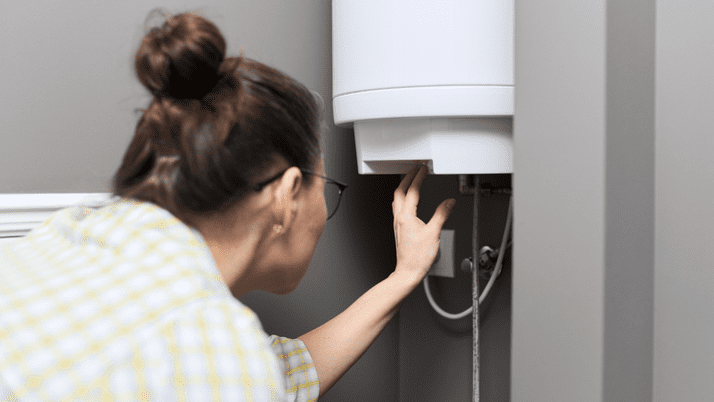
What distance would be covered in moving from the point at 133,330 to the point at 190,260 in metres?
0.08

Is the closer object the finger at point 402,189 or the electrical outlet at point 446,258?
the finger at point 402,189

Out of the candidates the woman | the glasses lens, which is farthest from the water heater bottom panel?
the glasses lens

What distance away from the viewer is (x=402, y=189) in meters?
1.01

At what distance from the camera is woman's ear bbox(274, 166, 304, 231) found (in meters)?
0.69

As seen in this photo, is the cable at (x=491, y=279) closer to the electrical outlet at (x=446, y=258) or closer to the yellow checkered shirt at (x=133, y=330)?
the electrical outlet at (x=446, y=258)

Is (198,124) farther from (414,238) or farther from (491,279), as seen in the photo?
(491,279)

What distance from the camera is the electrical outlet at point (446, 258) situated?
125 centimetres

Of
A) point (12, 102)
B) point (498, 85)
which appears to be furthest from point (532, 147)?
point (12, 102)

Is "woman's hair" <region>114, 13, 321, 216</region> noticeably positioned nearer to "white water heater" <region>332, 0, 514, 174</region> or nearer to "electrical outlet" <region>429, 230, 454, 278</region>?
"white water heater" <region>332, 0, 514, 174</region>

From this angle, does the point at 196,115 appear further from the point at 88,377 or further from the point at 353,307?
the point at 353,307

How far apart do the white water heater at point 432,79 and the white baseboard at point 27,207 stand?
1.46ft

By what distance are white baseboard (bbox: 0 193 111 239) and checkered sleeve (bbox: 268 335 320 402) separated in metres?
0.35

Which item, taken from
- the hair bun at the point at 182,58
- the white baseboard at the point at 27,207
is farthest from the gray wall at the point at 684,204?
the white baseboard at the point at 27,207

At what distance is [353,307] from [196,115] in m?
0.43
